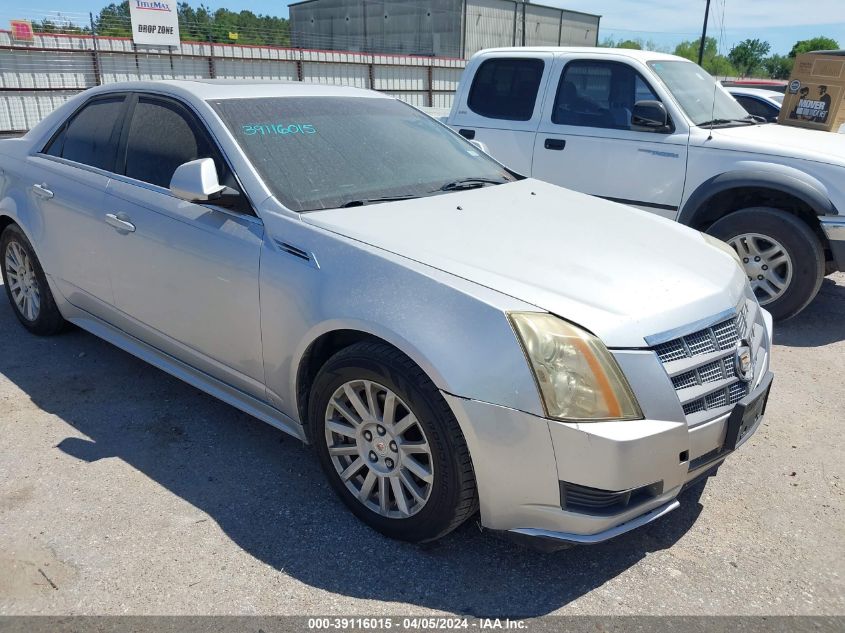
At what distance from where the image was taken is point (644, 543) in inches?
112

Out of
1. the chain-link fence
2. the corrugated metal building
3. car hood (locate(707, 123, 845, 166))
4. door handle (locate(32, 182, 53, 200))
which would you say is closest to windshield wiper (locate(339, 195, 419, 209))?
door handle (locate(32, 182, 53, 200))

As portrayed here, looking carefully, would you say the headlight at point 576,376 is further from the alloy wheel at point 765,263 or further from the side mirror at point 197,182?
the alloy wheel at point 765,263

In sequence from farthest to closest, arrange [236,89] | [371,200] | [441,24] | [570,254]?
[441,24] → [236,89] → [371,200] → [570,254]

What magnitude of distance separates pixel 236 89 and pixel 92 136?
1.15 meters

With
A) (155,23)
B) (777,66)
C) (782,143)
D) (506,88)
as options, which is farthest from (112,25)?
(777,66)

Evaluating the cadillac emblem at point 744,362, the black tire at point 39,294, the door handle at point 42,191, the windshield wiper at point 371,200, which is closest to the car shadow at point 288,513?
the black tire at point 39,294

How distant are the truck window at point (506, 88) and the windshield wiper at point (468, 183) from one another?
2.89 m

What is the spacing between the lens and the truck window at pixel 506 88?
652 centimetres

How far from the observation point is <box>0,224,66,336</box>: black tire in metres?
4.64

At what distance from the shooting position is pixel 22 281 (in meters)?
4.88

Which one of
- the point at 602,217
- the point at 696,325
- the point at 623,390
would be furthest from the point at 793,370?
the point at 623,390

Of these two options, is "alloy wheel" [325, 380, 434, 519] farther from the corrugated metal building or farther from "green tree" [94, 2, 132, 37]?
the corrugated metal building

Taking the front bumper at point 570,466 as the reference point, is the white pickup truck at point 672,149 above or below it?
above

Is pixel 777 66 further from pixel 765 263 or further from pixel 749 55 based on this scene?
pixel 765 263
